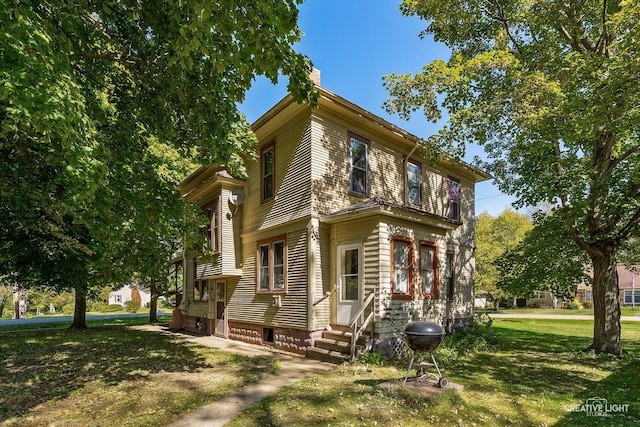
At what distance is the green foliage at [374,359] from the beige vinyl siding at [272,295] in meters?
2.04

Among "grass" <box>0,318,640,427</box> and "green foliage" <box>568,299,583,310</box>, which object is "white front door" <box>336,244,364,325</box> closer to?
"grass" <box>0,318,640,427</box>

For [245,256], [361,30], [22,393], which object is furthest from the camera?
[245,256]

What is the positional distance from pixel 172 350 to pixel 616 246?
537 inches

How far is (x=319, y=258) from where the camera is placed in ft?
34.0

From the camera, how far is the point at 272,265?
11.6 metres

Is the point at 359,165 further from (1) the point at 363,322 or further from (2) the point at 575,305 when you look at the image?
(2) the point at 575,305

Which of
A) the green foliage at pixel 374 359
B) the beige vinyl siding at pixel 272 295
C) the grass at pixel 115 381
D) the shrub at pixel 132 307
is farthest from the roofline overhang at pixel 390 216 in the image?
the shrub at pixel 132 307

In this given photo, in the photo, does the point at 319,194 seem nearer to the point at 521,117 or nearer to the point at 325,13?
the point at 325,13

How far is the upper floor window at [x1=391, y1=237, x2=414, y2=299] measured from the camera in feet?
32.2

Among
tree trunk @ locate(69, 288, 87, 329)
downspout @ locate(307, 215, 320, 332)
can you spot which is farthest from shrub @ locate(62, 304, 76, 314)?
downspout @ locate(307, 215, 320, 332)

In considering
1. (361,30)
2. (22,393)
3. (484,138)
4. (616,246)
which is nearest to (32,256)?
(22,393)

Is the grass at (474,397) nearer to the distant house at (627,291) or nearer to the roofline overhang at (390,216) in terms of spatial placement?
the roofline overhang at (390,216)

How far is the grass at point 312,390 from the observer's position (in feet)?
17.9

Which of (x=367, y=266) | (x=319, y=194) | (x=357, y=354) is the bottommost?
(x=357, y=354)
